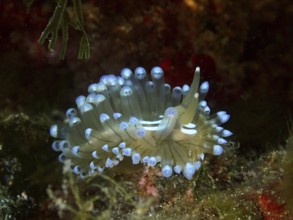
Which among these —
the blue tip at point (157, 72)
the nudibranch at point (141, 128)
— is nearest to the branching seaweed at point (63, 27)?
the nudibranch at point (141, 128)

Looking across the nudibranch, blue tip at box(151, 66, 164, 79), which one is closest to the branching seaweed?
the nudibranch

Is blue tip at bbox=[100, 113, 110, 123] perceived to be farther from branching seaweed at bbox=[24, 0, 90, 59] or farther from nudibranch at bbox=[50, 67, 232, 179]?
branching seaweed at bbox=[24, 0, 90, 59]

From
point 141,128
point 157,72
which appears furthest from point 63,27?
point 141,128

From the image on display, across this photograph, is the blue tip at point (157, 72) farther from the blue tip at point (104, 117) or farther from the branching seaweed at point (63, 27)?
the branching seaweed at point (63, 27)

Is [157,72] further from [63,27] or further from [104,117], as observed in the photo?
[63,27]

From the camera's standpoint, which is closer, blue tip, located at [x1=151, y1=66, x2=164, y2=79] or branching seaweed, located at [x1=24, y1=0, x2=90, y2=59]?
blue tip, located at [x1=151, y1=66, x2=164, y2=79]

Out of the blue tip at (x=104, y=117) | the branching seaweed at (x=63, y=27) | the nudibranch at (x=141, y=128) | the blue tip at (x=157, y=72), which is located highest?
the branching seaweed at (x=63, y=27)

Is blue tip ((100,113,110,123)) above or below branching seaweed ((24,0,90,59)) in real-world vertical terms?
below

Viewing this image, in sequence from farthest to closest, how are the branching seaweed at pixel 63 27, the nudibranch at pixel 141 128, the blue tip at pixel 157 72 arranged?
the branching seaweed at pixel 63 27 → the blue tip at pixel 157 72 → the nudibranch at pixel 141 128

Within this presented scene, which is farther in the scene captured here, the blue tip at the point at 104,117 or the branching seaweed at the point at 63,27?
the branching seaweed at the point at 63,27
